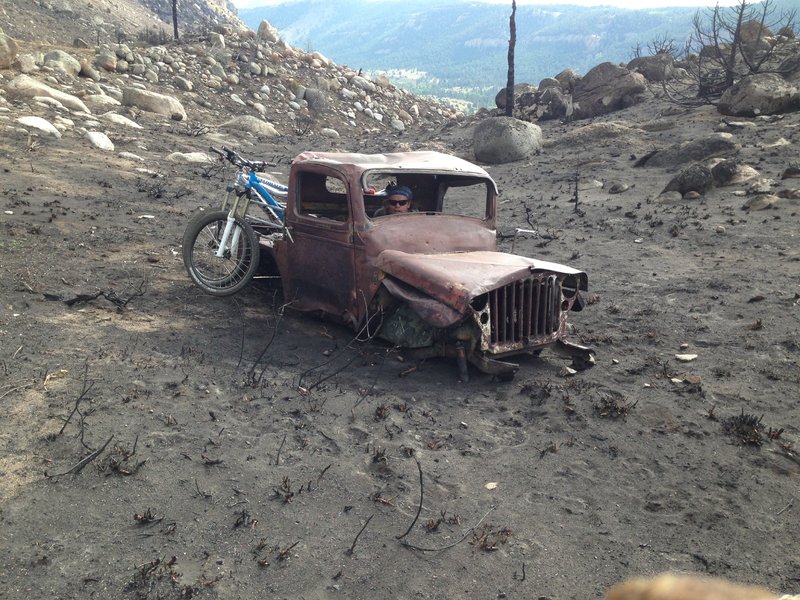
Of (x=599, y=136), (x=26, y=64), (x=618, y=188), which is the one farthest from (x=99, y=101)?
(x=618, y=188)

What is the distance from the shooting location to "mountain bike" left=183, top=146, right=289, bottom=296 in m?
6.00

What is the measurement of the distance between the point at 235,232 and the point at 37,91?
12272mm

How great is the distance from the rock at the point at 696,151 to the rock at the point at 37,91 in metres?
13.9

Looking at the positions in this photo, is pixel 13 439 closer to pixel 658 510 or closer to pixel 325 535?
pixel 325 535

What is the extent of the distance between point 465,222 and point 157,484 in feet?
12.0

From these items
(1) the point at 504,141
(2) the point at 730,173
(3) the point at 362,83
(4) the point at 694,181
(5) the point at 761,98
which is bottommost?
Answer: (4) the point at 694,181

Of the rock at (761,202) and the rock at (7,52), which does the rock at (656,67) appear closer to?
the rock at (761,202)

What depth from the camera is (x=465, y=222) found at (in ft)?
19.0

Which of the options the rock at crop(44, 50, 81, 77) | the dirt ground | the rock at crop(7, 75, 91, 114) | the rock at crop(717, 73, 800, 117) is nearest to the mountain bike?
the dirt ground

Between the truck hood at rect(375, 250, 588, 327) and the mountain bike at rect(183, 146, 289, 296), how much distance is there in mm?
1581

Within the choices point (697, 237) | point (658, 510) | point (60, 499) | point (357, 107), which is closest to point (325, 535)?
point (60, 499)

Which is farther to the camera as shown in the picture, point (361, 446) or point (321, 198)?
point (321, 198)

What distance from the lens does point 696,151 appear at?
12867 mm

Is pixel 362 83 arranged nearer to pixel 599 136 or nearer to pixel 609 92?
pixel 609 92
